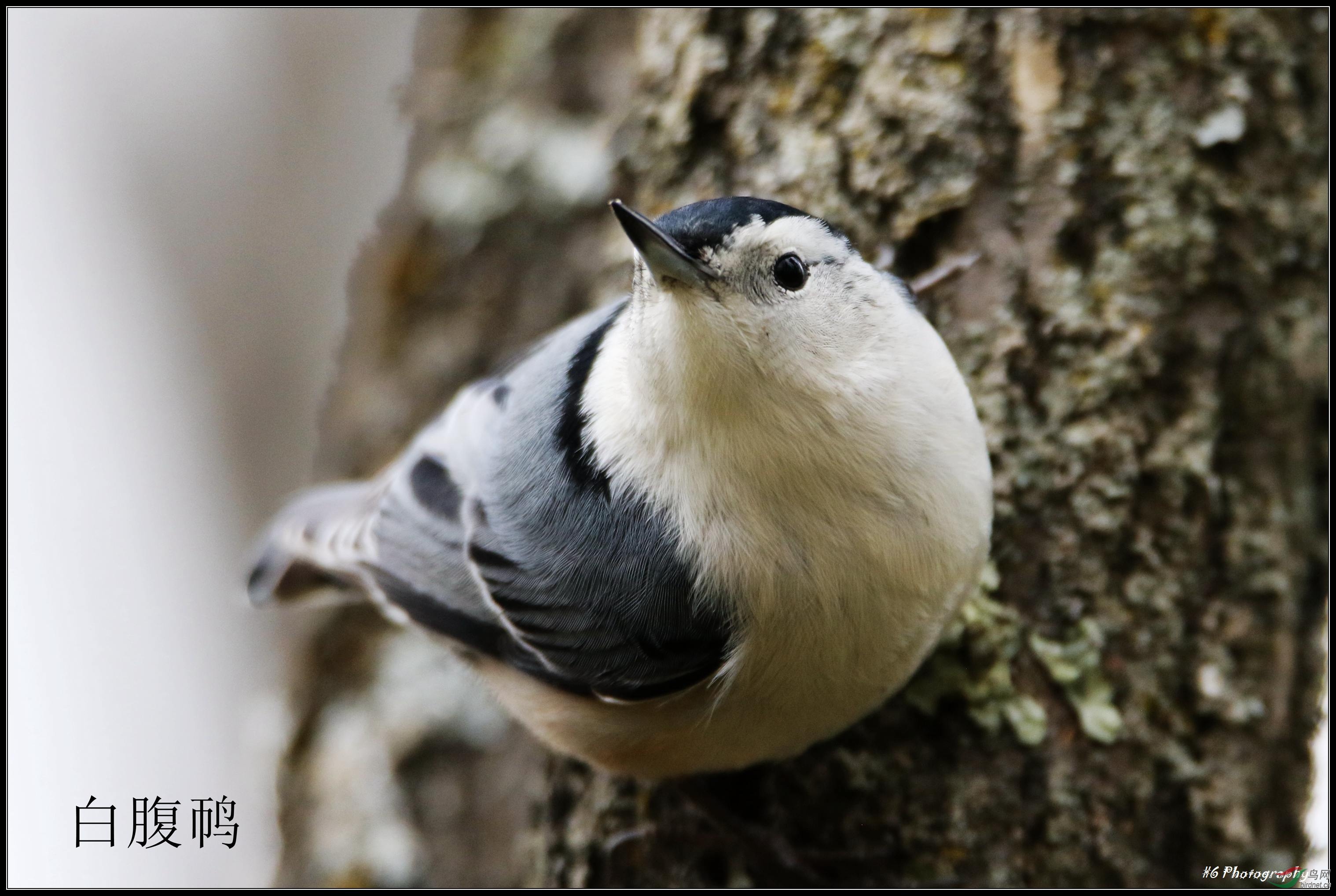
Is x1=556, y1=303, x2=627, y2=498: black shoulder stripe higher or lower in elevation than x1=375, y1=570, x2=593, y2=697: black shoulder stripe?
higher

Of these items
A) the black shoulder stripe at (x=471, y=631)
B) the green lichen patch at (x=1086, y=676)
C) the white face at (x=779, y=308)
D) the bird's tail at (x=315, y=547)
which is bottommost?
the green lichen patch at (x=1086, y=676)

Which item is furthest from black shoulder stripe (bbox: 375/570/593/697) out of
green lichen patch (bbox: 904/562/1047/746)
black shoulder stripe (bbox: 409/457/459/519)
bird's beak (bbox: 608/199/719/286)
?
bird's beak (bbox: 608/199/719/286)

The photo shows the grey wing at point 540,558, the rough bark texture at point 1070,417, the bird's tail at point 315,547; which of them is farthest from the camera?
the bird's tail at point 315,547

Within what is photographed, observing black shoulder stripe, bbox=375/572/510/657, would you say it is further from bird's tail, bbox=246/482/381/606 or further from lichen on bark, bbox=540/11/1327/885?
lichen on bark, bbox=540/11/1327/885

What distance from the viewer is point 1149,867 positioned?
4.98 feet

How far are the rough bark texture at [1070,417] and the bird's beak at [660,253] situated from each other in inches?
25.6

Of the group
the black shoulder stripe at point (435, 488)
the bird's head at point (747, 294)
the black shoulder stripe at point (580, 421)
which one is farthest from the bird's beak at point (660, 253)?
the black shoulder stripe at point (435, 488)

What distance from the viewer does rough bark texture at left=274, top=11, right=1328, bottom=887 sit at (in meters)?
1.56

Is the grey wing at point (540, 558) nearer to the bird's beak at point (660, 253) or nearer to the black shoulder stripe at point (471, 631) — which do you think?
the black shoulder stripe at point (471, 631)

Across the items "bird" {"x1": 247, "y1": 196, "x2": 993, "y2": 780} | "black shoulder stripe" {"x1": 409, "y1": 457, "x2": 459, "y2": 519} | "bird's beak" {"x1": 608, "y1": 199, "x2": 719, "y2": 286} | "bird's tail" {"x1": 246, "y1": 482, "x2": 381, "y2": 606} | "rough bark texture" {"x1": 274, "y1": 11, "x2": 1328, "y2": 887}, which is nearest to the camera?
"bird's beak" {"x1": 608, "y1": 199, "x2": 719, "y2": 286}

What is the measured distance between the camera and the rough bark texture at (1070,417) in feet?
5.12

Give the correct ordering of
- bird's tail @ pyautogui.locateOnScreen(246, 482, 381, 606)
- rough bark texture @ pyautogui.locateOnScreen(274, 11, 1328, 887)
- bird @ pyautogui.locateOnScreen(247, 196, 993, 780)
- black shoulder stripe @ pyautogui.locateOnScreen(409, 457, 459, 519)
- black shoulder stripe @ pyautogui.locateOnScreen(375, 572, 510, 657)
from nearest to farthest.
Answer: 1. bird @ pyautogui.locateOnScreen(247, 196, 993, 780)
2. rough bark texture @ pyautogui.locateOnScreen(274, 11, 1328, 887)
3. black shoulder stripe @ pyautogui.locateOnScreen(375, 572, 510, 657)
4. black shoulder stripe @ pyautogui.locateOnScreen(409, 457, 459, 519)
5. bird's tail @ pyautogui.locateOnScreen(246, 482, 381, 606)

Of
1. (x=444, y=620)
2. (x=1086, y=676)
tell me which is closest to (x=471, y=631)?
(x=444, y=620)

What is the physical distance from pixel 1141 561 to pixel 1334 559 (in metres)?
0.44
